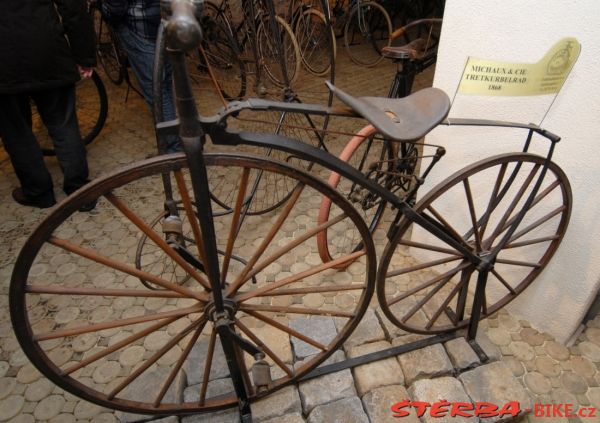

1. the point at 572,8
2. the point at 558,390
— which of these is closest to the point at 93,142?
the point at 572,8

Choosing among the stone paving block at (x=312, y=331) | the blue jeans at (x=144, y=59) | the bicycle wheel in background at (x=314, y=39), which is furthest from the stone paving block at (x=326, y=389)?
the bicycle wheel in background at (x=314, y=39)

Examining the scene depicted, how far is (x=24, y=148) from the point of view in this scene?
7.41 feet

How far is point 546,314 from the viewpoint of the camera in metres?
1.73

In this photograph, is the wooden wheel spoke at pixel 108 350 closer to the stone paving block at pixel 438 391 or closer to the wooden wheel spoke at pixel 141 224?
the wooden wheel spoke at pixel 141 224

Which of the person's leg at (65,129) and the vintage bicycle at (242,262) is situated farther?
the person's leg at (65,129)

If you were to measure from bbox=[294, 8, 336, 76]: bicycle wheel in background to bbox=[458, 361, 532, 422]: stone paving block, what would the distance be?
123 inches

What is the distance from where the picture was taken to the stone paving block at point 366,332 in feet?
5.28

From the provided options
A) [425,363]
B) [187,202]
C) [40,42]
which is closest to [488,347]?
[425,363]

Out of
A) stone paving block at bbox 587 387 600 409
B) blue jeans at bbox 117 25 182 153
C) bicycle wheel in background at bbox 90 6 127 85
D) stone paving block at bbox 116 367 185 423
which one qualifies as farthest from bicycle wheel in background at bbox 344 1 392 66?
stone paving block at bbox 116 367 185 423

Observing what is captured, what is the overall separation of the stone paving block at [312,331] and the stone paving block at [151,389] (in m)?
0.45

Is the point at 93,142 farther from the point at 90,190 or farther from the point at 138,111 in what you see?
the point at 90,190

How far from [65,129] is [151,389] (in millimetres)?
1644

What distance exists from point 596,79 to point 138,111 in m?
3.42

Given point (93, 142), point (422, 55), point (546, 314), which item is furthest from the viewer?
point (93, 142)
